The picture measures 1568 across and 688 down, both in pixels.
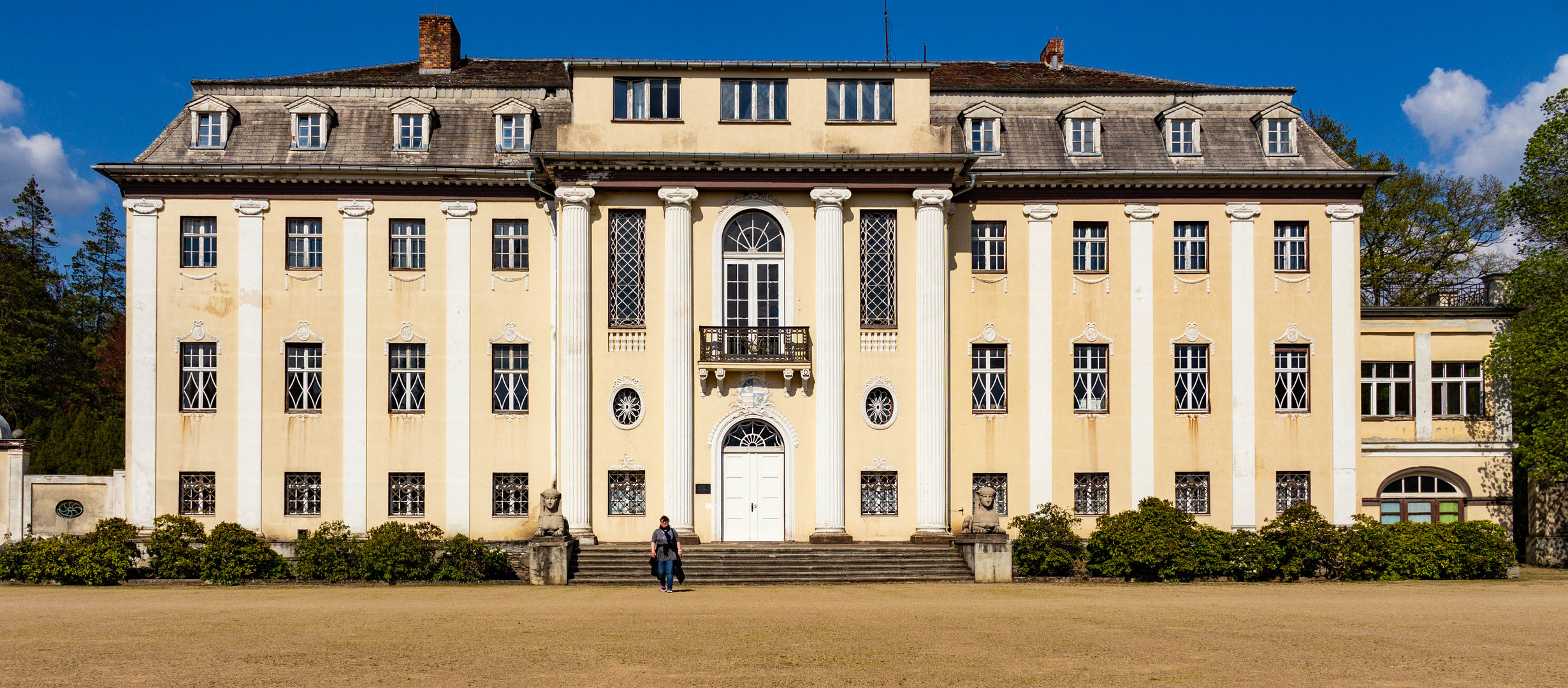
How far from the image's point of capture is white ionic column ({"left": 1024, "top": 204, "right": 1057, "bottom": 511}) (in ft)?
86.1

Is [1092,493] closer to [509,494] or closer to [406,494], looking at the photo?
[509,494]

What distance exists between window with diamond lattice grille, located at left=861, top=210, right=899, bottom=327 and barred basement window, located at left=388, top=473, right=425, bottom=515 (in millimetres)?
11066

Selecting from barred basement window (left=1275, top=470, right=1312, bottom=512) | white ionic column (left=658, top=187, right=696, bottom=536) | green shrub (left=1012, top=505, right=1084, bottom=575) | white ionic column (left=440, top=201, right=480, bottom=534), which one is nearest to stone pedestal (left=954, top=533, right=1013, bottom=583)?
green shrub (left=1012, top=505, right=1084, bottom=575)

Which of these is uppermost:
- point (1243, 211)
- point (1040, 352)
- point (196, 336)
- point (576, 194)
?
point (576, 194)

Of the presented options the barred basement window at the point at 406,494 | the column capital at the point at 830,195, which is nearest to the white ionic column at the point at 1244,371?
the column capital at the point at 830,195

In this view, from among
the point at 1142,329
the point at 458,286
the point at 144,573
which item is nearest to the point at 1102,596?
the point at 1142,329

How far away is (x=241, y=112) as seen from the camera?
26.8 m

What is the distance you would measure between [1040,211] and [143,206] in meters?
Answer: 20.9

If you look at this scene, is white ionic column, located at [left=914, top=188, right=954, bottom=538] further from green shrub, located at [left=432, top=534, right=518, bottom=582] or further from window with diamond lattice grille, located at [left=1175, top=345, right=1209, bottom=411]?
green shrub, located at [left=432, top=534, right=518, bottom=582]

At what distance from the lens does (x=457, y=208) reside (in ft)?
85.5

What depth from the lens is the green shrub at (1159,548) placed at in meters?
22.9

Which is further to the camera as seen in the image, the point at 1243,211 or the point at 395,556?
the point at 1243,211

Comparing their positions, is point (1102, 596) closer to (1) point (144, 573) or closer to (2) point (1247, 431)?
(2) point (1247, 431)

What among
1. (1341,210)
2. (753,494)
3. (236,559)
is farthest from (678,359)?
(1341,210)
